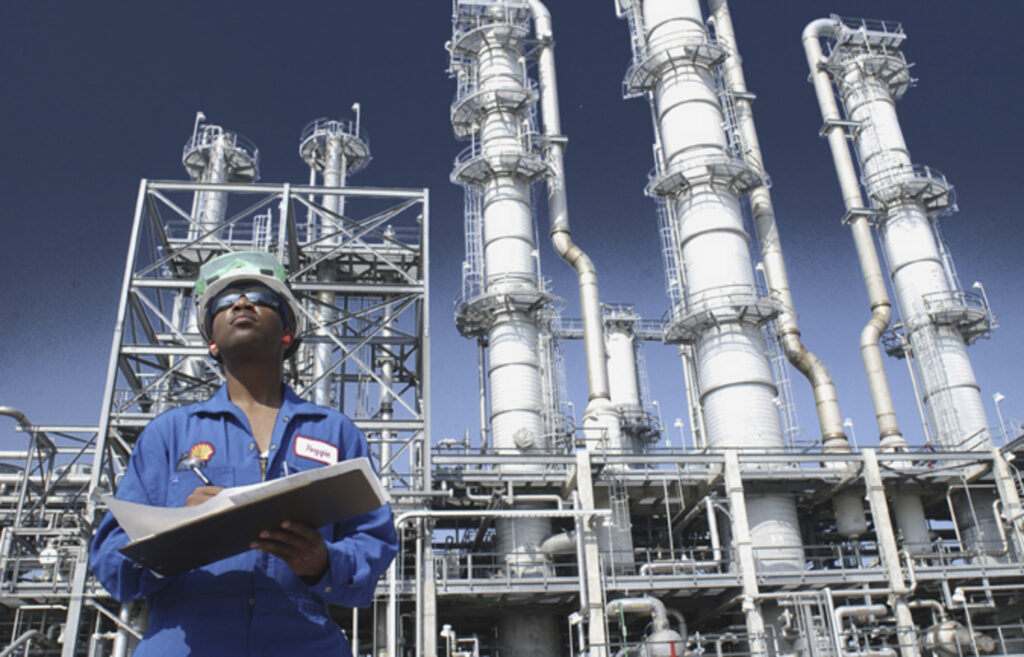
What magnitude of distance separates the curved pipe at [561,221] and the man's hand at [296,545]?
997 inches

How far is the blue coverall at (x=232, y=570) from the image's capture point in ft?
8.71

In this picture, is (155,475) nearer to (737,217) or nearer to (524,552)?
(524,552)

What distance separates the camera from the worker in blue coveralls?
2645mm

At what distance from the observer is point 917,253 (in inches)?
1278

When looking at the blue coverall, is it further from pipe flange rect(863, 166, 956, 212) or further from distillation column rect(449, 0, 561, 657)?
pipe flange rect(863, 166, 956, 212)

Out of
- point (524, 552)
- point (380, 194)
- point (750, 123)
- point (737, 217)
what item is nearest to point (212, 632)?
point (380, 194)

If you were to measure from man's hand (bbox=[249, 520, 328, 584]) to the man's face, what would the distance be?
102cm

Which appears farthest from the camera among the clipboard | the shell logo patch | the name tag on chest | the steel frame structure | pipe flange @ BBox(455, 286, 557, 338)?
pipe flange @ BBox(455, 286, 557, 338)

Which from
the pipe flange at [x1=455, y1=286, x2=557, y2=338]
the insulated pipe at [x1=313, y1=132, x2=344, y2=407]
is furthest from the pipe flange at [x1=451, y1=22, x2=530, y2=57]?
the pipe flange at [x1=455, y1=286, x2=557, y2=338]

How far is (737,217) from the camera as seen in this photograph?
92.3ft

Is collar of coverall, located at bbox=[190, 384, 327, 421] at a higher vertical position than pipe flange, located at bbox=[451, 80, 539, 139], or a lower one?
lower

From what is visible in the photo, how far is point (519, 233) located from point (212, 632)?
28.9 metres

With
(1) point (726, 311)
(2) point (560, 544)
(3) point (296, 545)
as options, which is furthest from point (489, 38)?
(3) point (296, 545)

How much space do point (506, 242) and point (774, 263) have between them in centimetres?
1075
